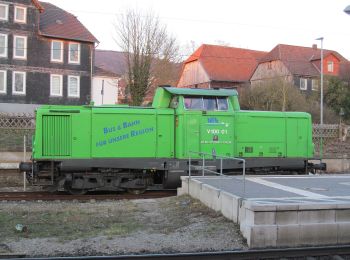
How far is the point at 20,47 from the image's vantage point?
38.7m

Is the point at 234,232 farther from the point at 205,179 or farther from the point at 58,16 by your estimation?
the point at 58,16

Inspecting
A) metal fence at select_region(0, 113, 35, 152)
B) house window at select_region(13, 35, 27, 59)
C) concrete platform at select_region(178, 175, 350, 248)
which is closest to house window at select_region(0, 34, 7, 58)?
house window at select_region(13, 35, 27, 59)

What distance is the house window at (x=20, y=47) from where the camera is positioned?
1513 inches

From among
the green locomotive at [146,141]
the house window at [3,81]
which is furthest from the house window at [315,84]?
the green locomotive at [146,141]

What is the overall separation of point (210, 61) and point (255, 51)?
9468 mm

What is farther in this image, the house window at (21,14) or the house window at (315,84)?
the house window at (315,84)

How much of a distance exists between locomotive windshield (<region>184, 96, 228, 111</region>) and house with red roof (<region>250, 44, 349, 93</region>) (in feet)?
122

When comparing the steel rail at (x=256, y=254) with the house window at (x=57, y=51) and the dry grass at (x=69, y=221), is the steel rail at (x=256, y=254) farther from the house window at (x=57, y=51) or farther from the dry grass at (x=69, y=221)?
the house window at (x=57, y=51)

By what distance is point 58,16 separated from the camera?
42469 millimetres

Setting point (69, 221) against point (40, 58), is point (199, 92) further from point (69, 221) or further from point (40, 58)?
point (40, 58)

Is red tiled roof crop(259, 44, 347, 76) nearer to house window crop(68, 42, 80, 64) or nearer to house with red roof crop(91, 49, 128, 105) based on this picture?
house with red roof crop(91, 49, 128, 105)

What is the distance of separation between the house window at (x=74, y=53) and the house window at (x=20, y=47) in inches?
153

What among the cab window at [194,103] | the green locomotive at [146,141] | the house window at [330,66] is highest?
the house window at [330,66]

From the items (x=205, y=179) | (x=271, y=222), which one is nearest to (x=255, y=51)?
(x=205, y=179)
